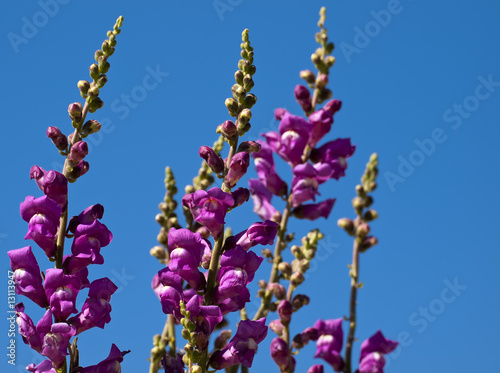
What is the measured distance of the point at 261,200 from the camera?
Answer: 13.1 feet

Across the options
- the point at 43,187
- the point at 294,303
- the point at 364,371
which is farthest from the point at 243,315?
the point at 43,187

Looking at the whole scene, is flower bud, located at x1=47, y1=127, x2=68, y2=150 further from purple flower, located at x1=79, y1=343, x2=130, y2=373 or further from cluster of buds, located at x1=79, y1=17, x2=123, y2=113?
purple flower, located at x1=79, y1=343, x2=130, y2=373

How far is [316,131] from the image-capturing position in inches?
147

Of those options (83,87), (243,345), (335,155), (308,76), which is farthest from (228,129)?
(308,76)

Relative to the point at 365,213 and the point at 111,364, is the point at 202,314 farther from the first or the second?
the point at 365,213

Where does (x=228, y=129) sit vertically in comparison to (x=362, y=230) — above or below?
below

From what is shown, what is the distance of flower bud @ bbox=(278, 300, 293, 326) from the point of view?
330 centimetres

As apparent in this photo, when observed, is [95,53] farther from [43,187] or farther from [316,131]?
[316,131]

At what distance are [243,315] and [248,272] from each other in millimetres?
824

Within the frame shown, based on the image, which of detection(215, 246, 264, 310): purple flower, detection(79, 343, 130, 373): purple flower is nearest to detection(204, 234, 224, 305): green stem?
detection(215, 246, 264, 310): purple flower

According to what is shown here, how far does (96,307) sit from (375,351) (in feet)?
5.78

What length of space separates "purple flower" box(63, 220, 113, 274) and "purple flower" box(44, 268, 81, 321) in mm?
74

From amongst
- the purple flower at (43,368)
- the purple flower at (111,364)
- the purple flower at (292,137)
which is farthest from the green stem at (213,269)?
the purple flower at (292,137)

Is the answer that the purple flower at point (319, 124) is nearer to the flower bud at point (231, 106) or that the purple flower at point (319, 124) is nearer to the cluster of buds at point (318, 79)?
the cluster of buds at point (318, 79)
